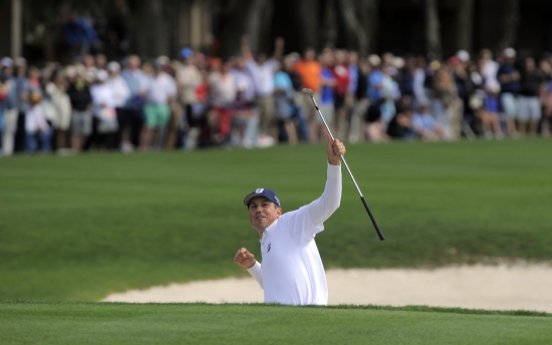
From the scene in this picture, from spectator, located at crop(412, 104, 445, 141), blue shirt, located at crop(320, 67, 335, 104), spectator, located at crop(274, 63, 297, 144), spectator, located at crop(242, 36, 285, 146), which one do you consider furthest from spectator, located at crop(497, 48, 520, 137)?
spectator, located at crop(242, 36, 285, 146)

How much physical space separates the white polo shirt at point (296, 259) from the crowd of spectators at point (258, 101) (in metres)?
16.5

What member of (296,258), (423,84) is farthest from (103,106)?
(296,258)

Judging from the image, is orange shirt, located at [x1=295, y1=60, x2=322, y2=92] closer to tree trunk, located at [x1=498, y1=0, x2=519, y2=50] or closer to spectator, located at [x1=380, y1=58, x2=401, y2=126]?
spectator, located at [x1=380, y1=58, x2=401, y2=126]

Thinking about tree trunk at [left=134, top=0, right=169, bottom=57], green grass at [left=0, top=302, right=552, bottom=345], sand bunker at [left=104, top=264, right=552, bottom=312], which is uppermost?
tree trunk at [left=134, top=0, right=169, bottom=57]

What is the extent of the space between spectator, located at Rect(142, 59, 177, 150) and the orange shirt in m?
3.16

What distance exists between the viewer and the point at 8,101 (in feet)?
80.0

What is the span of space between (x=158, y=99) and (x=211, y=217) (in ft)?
30.3

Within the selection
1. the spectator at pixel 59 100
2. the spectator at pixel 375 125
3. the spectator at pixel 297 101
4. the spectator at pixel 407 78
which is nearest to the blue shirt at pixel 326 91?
the spectator at pixel 297 101

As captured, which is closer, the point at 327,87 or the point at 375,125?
the point at 327,87

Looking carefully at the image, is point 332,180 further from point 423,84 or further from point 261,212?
point 423,84

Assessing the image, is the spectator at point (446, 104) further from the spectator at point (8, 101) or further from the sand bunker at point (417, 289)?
the sand bunker at point (417, 289)

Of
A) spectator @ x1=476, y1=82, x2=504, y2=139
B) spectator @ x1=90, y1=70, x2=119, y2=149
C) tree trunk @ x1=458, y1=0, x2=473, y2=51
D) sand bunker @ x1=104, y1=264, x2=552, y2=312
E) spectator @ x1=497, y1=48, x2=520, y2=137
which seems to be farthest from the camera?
tree trunk @ x1=458, y1=0, x2=473, y2=51

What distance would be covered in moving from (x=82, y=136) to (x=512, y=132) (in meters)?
11.4

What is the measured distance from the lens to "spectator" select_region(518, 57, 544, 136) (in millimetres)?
31203
